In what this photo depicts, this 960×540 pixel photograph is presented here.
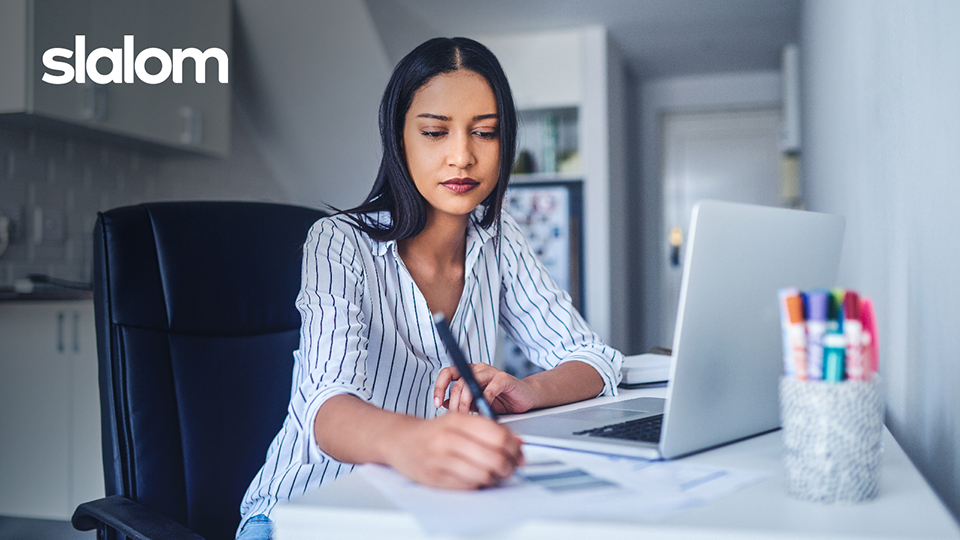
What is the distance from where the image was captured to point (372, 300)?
1.10 metres

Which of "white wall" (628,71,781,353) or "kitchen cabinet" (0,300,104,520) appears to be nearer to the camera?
"kitchen cabinet" (0,300,104,520)

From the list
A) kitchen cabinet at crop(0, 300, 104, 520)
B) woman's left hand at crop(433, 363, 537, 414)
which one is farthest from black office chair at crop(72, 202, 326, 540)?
kitchen cabinet at crop(0, 300, 104, 520)

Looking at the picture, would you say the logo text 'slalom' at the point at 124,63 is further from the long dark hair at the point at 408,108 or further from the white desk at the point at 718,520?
the white desk at the point at 718,520

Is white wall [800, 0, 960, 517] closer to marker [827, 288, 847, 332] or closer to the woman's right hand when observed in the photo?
marker [827, 288, 847, 332]

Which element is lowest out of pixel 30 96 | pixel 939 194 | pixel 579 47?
pixel 939 194

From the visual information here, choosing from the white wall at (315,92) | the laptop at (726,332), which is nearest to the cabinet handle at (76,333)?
the white wall at (315,92)

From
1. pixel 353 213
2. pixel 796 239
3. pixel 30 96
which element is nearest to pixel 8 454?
pixel 30 96

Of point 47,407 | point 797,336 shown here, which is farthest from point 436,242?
point 47,407

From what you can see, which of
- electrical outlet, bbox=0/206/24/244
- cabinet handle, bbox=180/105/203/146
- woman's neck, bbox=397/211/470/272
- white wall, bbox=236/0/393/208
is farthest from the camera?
white wall, bbox=236/0/393/208

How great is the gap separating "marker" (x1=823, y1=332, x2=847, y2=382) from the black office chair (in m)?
0.69

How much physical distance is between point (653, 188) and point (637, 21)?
5.43 feet

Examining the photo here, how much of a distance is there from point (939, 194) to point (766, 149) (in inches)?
192

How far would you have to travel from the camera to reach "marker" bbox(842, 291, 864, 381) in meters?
0.52

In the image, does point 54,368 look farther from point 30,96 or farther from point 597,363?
point 597,363
